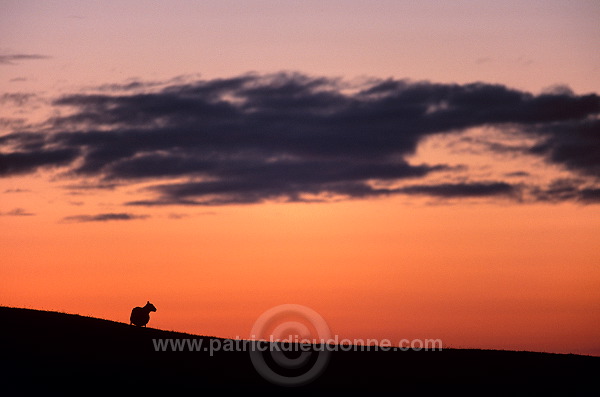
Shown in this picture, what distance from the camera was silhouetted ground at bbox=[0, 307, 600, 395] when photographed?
38781 millimetres

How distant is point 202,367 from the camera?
42.7 m

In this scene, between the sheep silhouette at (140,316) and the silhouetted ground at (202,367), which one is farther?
the sheep silhouette at (140,316)

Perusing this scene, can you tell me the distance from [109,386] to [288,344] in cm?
1419

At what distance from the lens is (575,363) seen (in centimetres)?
4869

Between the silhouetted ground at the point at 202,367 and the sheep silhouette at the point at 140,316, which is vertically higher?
the sheep silhouette at the point at 140,316

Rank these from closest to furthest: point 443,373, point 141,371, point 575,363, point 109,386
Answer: point 109,386 → point 141,371 → point 443,373 → point 575,363

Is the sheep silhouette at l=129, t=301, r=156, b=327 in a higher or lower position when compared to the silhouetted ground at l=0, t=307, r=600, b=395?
higher

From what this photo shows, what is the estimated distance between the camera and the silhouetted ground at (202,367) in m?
38.8

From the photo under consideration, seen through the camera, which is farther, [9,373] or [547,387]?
[547,387]

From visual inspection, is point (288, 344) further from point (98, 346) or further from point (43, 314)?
point (43, 314)

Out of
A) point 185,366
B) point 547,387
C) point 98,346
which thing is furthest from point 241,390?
point 547,387

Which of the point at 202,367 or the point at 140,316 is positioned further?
the point at 140,316

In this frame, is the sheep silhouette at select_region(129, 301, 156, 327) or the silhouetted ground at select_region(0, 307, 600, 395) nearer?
the silhouetted ground at select_region(0, 307, 600, 395)

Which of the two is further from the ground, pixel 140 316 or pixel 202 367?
pixel 140 316
